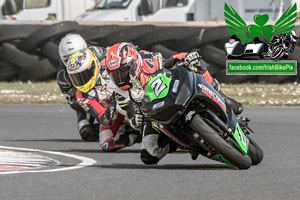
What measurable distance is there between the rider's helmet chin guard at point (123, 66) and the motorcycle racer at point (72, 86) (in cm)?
160

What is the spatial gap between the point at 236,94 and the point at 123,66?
8.03 metres

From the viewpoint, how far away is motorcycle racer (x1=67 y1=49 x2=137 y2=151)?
968 centimetres

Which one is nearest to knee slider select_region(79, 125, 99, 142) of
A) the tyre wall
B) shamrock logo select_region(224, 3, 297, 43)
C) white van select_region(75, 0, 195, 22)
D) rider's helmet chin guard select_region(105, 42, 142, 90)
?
rider's helmet chin guard select_region(105, 42, 142, 90)

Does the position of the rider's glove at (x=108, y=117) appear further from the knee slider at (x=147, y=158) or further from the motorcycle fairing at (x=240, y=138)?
the motorcycle fairing at (x=240, y=138)

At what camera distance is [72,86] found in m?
11.0

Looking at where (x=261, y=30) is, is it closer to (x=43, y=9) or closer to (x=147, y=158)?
(x=43, y=9)

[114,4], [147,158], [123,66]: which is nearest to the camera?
[147,158]

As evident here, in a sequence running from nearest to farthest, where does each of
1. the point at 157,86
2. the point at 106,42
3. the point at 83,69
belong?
the point at 157,86 → the point at 83,69 → the point at 106,42

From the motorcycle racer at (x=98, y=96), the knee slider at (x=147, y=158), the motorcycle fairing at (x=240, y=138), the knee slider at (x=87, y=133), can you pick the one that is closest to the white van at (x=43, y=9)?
the knee slider at (x=87, y=133)

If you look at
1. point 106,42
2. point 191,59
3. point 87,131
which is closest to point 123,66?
point 191,59

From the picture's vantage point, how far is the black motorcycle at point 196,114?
7.17 m

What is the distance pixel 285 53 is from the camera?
17156 millimetres

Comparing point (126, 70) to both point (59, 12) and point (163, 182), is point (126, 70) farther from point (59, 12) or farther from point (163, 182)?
point (59, 12)

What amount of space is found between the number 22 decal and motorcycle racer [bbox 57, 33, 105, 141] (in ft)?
10.7
